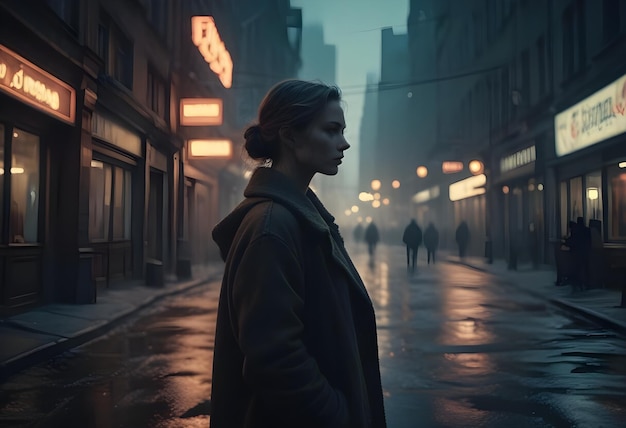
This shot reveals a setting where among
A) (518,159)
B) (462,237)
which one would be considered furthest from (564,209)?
Answer: (462,237)

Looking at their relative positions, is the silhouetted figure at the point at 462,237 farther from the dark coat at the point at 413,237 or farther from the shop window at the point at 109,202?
the shop window at the point at 109,202

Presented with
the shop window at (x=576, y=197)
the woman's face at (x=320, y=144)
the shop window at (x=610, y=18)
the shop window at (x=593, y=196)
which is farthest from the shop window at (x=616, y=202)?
the woman's face at (x=320, y=144)

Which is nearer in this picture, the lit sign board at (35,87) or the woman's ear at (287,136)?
the woman's ear at (287,136)

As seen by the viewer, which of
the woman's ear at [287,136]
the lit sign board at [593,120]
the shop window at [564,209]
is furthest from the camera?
the shop window at [564,209]

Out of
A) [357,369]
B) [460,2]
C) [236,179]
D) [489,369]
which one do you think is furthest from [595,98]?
[460,2]

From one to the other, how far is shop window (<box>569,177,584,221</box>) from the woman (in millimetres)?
20344

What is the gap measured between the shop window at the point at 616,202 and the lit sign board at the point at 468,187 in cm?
1582

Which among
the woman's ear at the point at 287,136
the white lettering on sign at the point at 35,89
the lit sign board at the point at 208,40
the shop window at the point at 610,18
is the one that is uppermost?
the lit sign board at the point at 208,40

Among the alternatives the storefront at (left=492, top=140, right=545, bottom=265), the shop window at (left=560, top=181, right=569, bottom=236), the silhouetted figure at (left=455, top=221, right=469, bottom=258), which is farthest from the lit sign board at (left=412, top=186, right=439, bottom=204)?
the shop window at (left=560, top=181, right=569, bottom=236)

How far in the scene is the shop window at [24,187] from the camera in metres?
11.5

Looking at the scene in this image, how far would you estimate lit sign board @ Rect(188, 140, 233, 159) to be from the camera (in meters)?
23.7

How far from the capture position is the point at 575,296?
14930 mm

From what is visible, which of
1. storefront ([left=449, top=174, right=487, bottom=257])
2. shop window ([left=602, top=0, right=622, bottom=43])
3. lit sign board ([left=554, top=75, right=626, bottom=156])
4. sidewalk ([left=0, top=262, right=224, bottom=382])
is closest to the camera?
sidewalk ([left=0, top=262, right=224, bottom=382])

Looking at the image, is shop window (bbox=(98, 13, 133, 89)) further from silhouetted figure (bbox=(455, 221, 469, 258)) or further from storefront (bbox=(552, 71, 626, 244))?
silhouetted figure (bbox=(455, 221, 469, 258))
